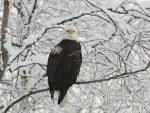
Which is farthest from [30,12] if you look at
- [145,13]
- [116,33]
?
[145,13]

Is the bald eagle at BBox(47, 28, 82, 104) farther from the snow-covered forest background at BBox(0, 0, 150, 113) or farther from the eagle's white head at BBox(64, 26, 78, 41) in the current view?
the eagle's white head at BBox(64, 26, 78, 41)

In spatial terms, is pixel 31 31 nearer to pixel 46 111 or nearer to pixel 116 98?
pixel 116 98

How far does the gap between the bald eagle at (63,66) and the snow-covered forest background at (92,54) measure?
0.13 meters

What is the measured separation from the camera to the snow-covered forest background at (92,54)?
13.0 feet

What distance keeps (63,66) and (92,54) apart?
507mm

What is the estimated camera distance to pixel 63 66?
4074 mm

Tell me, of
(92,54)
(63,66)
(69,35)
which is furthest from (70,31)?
(92,54)

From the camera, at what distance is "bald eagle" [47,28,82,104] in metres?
4.07

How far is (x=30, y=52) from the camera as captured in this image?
5348 millimetres

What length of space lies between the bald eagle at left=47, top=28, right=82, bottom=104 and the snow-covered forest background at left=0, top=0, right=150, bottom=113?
0.41 feet

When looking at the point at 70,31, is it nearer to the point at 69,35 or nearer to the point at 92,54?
the point at 69,35

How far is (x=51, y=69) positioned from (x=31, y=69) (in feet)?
5.09

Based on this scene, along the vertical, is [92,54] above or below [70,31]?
below

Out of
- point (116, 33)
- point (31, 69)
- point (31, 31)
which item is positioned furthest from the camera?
point (31, 69)
